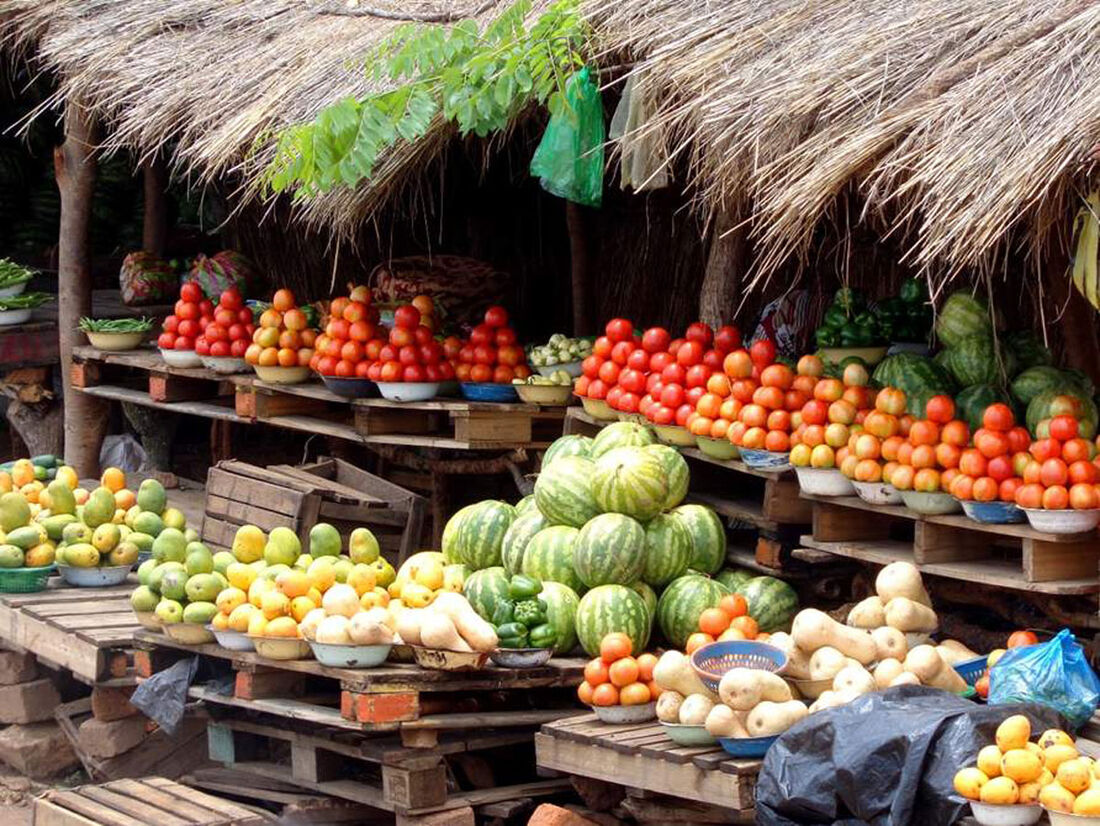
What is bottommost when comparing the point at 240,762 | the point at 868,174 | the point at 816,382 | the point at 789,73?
the point at 240,762

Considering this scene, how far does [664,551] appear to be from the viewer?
22.6 ft

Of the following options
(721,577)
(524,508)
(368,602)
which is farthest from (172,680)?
(721,577)

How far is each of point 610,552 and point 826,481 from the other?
82 centimetres

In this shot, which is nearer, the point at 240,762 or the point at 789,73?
the point at 789,73

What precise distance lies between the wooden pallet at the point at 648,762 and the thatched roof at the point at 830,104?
5.20ft

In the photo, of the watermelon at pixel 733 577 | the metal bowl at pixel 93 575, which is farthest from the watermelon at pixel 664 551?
the metal bowl at pixel 93 575

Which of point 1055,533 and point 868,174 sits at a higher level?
point 868,174

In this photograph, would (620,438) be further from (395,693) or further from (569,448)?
(395,693)

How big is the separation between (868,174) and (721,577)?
74.3 inches

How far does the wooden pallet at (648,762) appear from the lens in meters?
5.55

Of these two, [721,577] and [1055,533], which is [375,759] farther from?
[1055,533]

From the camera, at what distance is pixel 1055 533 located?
5793 millimetres

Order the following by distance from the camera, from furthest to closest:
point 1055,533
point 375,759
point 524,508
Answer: point 524,508, point 375,759, point 1055,533

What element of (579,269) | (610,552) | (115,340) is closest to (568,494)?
(610,552)
